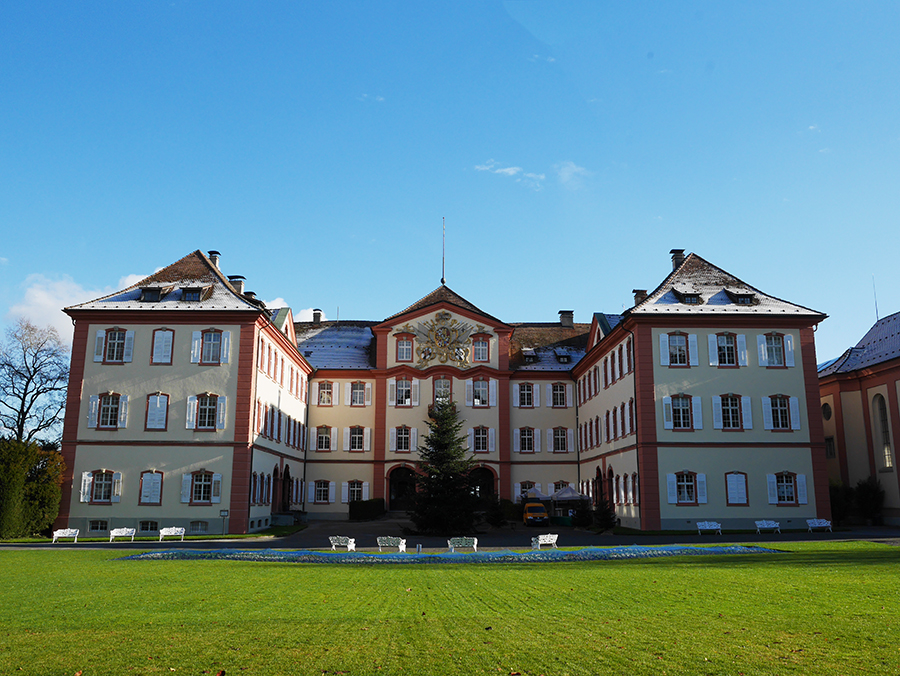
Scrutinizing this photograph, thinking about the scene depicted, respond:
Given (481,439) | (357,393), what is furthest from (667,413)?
(357,393)

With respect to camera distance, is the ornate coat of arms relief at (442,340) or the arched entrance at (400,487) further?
the ornate coat of arms relief at (442,340)

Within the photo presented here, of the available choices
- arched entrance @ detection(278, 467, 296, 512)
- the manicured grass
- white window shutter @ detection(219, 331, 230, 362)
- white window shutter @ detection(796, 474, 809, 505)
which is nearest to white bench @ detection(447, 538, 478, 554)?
the manicured grass

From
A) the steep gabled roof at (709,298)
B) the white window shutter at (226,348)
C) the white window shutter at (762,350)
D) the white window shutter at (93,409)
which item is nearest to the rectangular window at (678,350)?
the steep gabled roof at (709,298)

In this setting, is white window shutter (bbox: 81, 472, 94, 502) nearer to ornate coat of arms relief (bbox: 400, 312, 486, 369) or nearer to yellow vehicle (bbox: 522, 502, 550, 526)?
ornate coat of arms relief (bbox: 400, 312, 486, 369)

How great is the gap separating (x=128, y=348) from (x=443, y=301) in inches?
808

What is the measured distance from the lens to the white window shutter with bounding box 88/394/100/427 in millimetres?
36219

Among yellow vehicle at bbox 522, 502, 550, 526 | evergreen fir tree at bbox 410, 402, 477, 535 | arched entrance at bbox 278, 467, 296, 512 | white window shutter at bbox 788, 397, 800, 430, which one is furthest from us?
arched entrance at bbox 278, 467, 296, 512

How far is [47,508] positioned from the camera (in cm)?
3356

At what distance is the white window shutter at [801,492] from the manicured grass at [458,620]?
60.4 feet

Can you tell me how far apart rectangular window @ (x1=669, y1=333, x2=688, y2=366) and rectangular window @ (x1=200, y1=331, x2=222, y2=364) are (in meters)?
21.5

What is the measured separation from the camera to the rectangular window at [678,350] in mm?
36656

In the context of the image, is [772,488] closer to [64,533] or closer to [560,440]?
[560,440]

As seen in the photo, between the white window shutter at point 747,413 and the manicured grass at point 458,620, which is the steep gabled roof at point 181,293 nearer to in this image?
the manicured grass at point 458,620

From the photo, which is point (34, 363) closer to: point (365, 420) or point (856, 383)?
point (365, 420)
